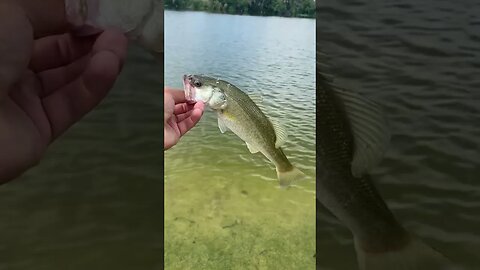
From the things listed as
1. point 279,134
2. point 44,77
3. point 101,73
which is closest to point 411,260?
point 279,134

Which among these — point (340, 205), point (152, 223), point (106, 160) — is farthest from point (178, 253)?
point (340, 205)

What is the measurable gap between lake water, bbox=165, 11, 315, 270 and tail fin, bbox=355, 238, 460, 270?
0.18 meters

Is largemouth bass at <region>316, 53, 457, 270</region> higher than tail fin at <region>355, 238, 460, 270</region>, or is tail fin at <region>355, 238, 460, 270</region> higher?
largemouth bass at <region>316, 53, 457, 270</region>

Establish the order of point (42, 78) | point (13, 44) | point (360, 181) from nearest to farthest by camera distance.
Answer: point (13, 44) < point (42, 78) < point (360, 181)

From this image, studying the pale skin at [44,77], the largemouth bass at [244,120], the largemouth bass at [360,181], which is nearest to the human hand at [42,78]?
the pale skin at [44,77]

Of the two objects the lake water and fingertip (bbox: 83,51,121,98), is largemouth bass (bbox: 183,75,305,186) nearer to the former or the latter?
the lake water

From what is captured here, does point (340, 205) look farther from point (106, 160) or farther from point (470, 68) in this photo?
point (106, 160)

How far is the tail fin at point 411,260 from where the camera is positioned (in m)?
1.92

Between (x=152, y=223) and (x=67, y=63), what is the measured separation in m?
0.58

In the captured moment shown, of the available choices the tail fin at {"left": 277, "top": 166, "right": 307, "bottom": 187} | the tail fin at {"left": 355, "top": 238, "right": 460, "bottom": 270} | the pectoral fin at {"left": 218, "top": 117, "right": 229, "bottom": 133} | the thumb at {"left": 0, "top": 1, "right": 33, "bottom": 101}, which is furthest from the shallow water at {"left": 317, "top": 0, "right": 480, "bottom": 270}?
the thumb at {"left": 0, "top": 1, "right": 33, "bottom": 101}

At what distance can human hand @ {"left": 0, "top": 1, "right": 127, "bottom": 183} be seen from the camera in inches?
66.7

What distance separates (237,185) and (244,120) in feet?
0.72

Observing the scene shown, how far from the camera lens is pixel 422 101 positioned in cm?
192

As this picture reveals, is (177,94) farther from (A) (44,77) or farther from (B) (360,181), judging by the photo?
(B) (360,181)
